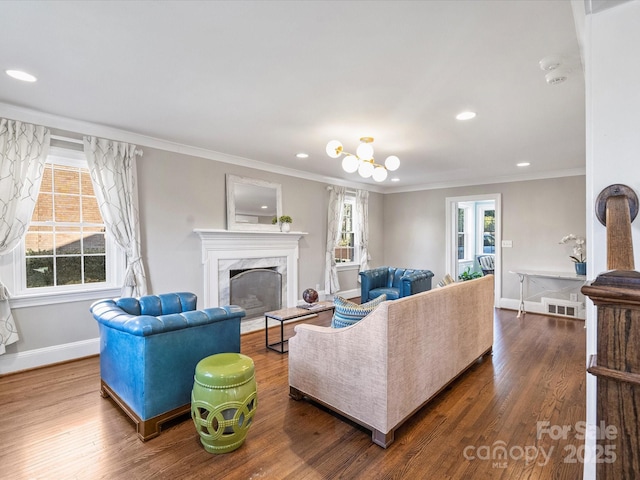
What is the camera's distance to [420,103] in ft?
9.24

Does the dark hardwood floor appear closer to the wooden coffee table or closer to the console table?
the wooden coffee table

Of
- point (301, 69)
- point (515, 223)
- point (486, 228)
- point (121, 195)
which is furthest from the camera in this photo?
point (486, 228)

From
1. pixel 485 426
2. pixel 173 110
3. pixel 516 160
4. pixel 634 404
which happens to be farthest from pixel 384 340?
pixel 516 160

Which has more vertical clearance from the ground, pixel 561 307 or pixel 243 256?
pixel 243 256

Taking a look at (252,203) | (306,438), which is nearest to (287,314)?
(306,438)

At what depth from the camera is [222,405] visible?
6.37ft

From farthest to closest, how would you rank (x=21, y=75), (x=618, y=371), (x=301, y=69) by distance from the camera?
(x=21, y=75) → (x=301, y=69) → (x=618, y=371)

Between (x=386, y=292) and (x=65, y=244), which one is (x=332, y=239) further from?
(x=65, y=244)

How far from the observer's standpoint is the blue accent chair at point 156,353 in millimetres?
2100

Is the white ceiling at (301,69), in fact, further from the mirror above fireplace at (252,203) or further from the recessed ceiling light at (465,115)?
the mirror above fireplace at (252,203)

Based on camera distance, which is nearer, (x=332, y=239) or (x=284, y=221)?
(x=284, y=221)

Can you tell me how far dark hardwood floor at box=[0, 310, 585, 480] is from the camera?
1864 millimetres

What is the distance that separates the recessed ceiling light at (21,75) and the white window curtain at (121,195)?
3.27 feet

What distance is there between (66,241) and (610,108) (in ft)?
14.7
